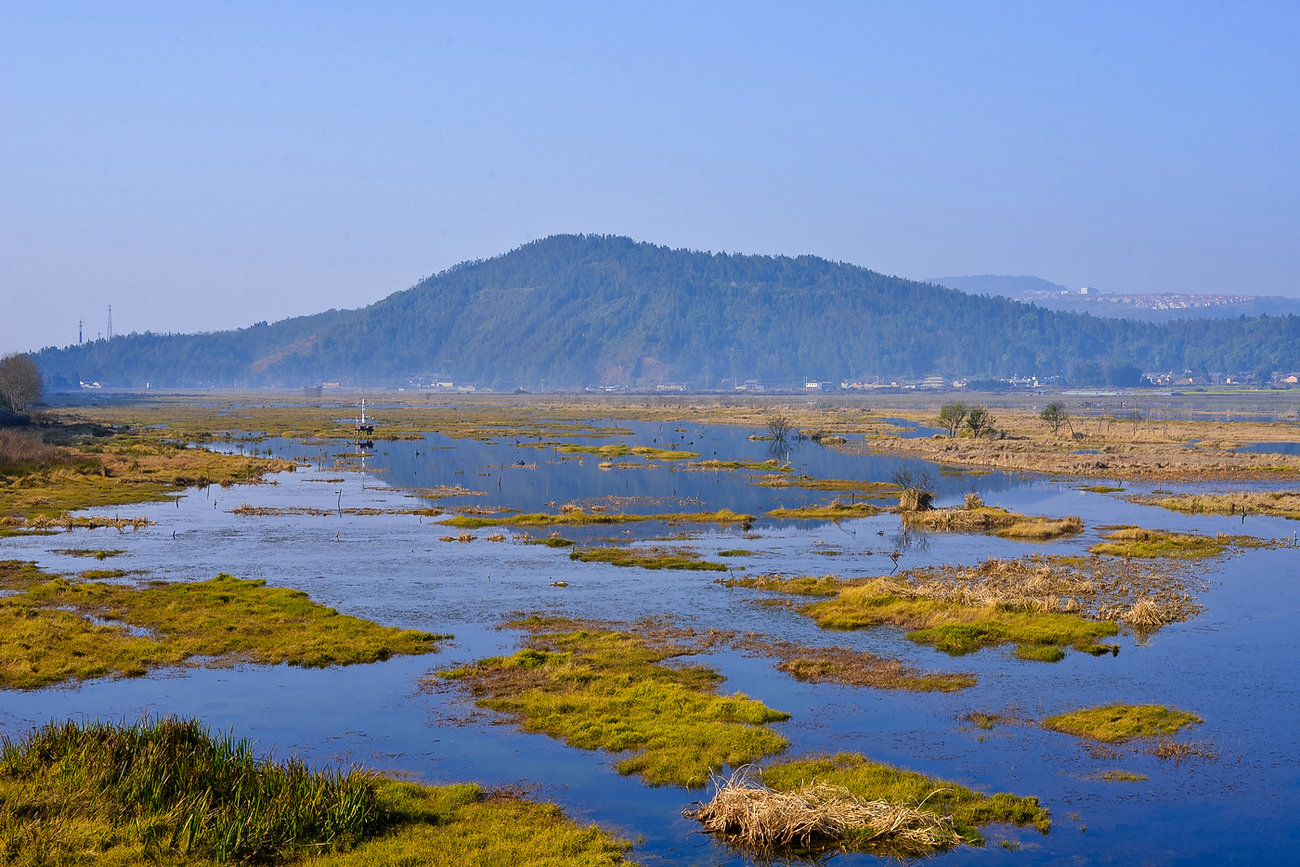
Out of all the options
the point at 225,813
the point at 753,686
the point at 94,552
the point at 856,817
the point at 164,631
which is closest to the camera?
the point at 225,813

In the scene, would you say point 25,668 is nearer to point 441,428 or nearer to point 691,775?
point 691,775

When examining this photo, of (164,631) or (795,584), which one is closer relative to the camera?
(164,631)

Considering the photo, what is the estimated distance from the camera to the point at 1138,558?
1812 inches

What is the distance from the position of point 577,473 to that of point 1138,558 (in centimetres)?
4661

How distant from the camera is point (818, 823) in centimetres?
1845

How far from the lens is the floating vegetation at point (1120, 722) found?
24.0 meters

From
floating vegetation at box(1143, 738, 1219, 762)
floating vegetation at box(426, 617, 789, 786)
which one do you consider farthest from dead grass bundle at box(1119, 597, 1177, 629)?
floating vegetation at box(426, 617, 789, 786)

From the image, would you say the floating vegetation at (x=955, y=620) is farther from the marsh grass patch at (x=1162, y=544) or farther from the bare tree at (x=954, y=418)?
the bare tree at (x=954, y=418)

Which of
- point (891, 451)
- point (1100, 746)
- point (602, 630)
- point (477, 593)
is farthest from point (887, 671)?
point (891, 451)

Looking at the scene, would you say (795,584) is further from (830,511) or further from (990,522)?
(830,511)

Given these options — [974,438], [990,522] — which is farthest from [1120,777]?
[974,438]

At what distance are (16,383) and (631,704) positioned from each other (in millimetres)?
143803

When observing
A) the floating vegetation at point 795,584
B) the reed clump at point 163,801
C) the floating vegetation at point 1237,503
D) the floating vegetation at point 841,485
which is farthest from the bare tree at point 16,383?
the reed clump at point 163,801

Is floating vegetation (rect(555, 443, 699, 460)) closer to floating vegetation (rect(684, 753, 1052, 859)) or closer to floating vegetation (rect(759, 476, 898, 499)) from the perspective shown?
floating vegetation (rect(759, 476, 898, 499))
